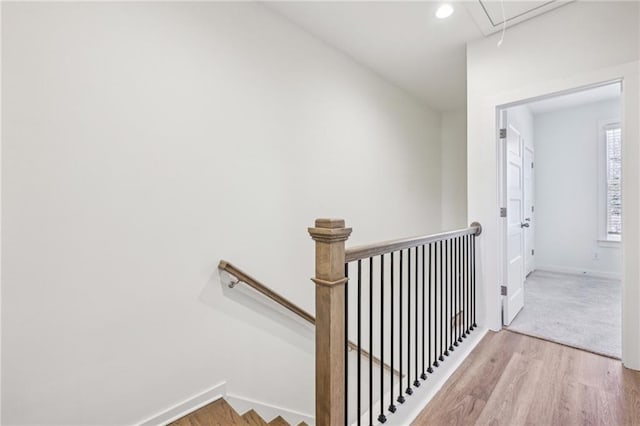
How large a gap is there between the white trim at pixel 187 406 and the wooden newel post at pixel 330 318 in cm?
104

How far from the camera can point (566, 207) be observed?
479 centimetres

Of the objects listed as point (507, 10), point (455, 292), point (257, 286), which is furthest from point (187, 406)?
point (507, 10)

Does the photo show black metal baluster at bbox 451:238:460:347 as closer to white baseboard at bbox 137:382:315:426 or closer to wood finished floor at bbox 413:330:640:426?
wood finished floor at bbox 413:330:640:426

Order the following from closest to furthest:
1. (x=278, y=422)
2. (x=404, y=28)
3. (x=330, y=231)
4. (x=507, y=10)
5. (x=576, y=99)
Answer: (x=330, y=231) < (x=278, y=422) < (x=507, y=10) < (x=404, y=28) < (x=576, y=99)

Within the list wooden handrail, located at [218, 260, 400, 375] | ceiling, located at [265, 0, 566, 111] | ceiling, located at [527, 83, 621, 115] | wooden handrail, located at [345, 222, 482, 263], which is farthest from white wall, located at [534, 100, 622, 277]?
wooden handrail, located at [218, 260, 400, 375]

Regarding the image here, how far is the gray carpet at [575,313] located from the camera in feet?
7.88

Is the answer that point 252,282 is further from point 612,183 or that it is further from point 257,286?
point 612,183

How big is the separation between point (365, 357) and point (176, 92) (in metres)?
2.90

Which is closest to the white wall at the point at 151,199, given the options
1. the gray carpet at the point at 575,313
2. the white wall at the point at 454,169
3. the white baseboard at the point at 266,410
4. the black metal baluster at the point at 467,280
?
the white baseboard at the point at 266,410

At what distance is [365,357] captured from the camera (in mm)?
3107

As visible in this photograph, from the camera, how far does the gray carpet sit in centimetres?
240

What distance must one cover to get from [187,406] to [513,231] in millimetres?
3038

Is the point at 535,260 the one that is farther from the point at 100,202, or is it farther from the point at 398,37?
the point at 100,202

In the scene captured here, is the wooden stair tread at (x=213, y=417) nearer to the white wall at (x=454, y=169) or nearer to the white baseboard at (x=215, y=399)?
the white baseboard at (x=215, y=399)
